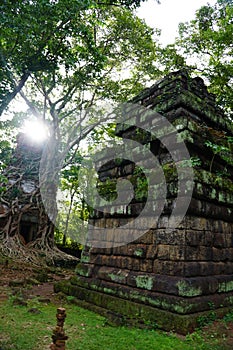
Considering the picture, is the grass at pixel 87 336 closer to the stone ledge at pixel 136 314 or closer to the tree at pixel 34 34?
the stone ledge at pixel 136 314

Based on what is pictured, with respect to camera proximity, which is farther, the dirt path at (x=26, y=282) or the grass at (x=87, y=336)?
the dirt path at (x=26, y=282)

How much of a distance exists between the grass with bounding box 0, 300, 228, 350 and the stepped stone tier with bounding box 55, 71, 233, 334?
0.25 m

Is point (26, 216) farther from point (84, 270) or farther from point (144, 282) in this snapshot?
point (144, 282)

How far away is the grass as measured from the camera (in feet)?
9.90

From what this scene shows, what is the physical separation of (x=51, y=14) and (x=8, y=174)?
10.7 meters

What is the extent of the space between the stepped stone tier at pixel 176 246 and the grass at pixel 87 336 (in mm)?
246

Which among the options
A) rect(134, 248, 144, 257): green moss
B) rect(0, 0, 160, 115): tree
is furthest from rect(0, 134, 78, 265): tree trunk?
rect(134, 248, 144, 257): green moss

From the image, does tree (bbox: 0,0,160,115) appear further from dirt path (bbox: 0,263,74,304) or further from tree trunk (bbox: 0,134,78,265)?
tree trunk (bbox: 0,134,78,265)

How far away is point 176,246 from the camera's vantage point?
3889mm

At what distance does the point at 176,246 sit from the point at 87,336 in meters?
1.64

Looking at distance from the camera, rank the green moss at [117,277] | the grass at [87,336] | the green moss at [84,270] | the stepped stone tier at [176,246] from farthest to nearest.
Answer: the green moss at [84,270]
the green moss at [117,277]
the stepped stone tier at [176,246]
the grass at [87,336]

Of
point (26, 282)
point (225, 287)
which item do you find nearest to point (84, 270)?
point (225, 287)

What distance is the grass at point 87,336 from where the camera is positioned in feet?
9.90

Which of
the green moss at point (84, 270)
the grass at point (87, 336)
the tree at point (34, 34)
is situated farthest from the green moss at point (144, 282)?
the tree at point (34, 34)
